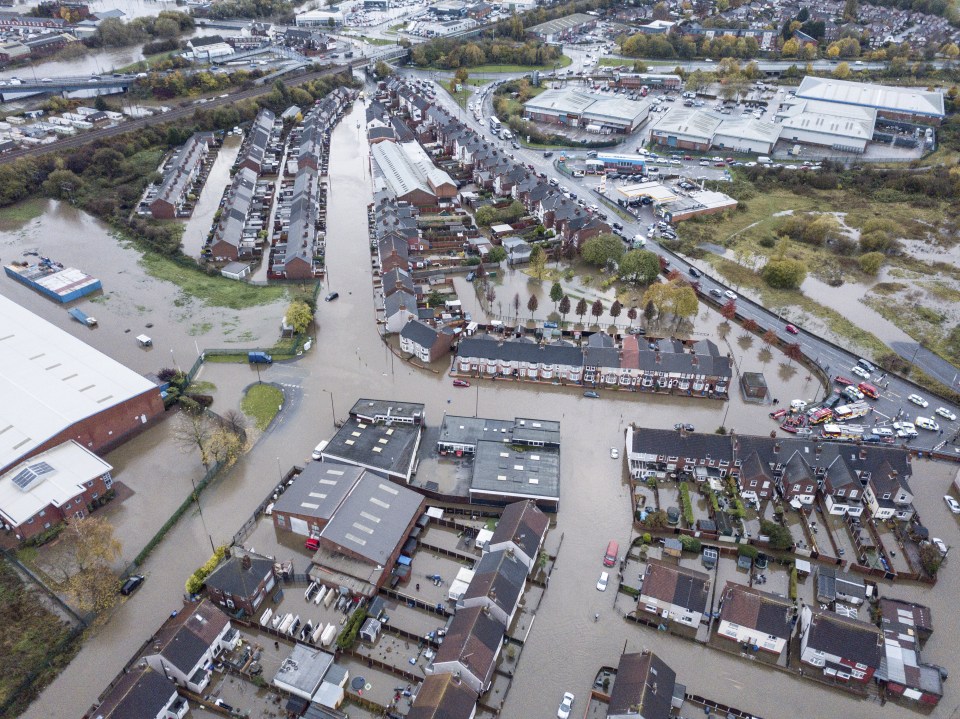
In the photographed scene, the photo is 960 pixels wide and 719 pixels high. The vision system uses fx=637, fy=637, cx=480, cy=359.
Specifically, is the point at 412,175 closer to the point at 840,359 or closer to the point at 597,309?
the point at 597,309

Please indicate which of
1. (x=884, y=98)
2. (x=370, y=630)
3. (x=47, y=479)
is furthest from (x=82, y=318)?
(x=884, y=98)

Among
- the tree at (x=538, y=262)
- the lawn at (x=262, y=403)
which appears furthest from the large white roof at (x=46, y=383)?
the tree at (x=538, y=262)

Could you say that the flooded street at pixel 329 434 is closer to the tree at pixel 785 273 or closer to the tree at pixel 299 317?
the tree at pixel 299 317

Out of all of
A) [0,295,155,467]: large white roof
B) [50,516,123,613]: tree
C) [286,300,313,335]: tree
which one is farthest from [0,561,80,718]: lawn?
[286,300,313,335]: tree

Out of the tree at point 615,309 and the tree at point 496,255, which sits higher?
the tree at point 496,255

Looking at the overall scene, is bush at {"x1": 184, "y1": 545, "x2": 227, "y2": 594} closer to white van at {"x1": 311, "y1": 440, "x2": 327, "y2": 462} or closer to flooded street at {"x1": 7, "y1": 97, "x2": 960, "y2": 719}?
flooded street at {"x1": 7, "y1": 97, "x2": 960, "y2": 719}

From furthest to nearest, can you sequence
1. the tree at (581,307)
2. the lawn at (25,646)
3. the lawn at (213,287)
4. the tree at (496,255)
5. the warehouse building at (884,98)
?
the warehouse building at (884,98)
the tree at (496,255)
the lawn at (213,287)
the tree at (581,307)
the lawn at (25,646)

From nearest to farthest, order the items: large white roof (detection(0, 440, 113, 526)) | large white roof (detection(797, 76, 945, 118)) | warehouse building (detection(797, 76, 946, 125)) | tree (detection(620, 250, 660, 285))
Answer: large white roof (detection(0, 440, 113, 526))
tree (detection(620, 250, 660, 285))
warehouse building (detection(797, 76, 946, 125))
large white roof (detection(797, 76, 945, 118))
